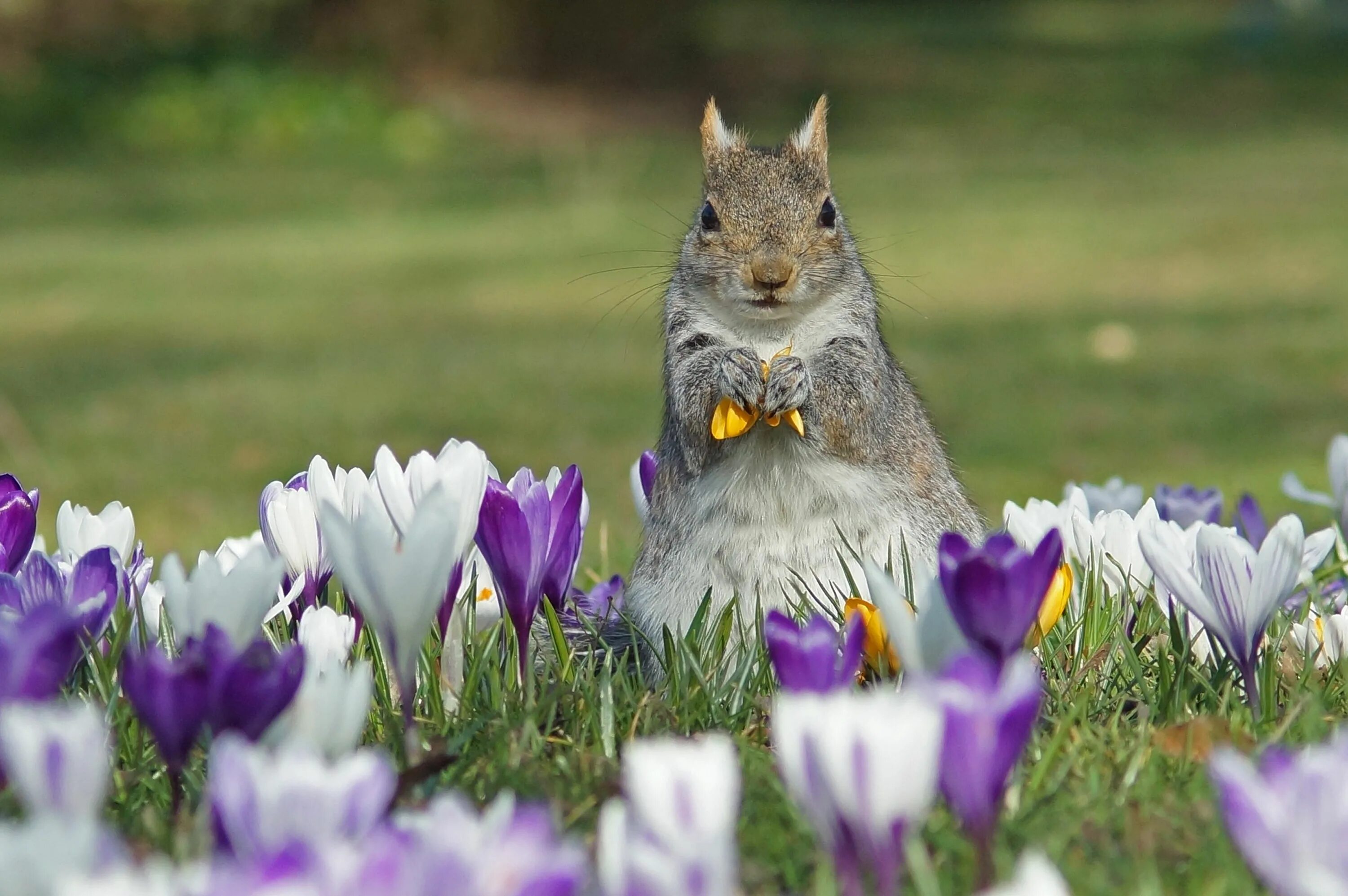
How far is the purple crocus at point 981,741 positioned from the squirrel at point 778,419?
1.24 metres

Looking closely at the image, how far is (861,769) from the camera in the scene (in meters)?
1.68

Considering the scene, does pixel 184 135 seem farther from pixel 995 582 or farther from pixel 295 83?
pixel 995 582

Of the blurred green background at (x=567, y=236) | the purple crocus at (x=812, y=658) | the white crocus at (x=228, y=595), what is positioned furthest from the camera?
the blurred green background at (x=567, y=236)

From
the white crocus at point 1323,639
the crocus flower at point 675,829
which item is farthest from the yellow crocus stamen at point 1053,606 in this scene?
the crocus flower at point 675,829

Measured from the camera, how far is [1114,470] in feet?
25.2

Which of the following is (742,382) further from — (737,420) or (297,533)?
(297,533)

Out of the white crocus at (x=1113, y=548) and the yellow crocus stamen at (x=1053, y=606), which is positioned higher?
the white crocus at (x=1113, y=548)

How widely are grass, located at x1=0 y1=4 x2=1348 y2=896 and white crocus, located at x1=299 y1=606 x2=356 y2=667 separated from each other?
28 centimetres

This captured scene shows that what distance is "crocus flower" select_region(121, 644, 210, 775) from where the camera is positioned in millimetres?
2068

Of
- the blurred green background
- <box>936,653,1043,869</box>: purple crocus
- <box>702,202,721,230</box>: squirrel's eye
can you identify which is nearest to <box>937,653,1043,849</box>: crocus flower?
<box>936,653,1043,869</box>: purple crocus

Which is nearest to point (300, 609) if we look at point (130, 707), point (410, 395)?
point (130, 707)

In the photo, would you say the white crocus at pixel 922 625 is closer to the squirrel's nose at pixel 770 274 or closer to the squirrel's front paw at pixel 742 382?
the squirrel's front paw at pixel 742 382

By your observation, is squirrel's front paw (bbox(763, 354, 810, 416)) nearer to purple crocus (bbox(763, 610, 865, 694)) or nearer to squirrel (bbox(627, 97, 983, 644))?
squirrel (bbox(627, 97, 983, 644))

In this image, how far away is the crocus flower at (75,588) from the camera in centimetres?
274
